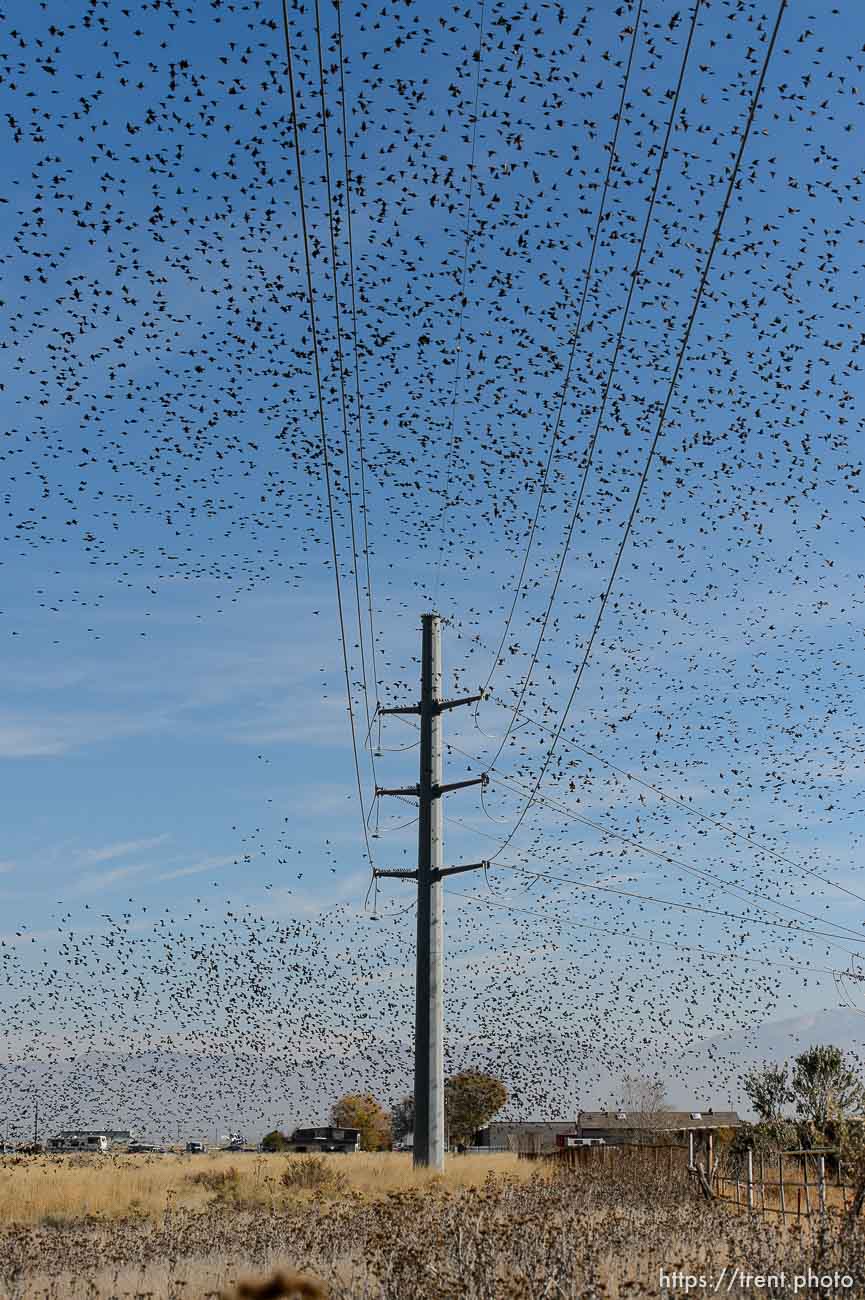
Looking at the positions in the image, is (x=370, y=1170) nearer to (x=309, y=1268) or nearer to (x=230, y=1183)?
(x=230, y=1183)

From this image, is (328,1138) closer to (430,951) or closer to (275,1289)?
(430,951)

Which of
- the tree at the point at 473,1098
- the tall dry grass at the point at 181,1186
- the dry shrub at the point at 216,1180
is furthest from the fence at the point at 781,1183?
the tree at the point at 473,1098

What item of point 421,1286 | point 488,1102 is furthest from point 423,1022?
point 488,1102

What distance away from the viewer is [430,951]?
2512 cm

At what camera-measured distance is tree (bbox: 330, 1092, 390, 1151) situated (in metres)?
130

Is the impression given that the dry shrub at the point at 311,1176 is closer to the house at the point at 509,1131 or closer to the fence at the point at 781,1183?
the fence at the point at 781,1183

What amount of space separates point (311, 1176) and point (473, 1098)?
89077mm

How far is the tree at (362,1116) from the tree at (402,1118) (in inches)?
84.1

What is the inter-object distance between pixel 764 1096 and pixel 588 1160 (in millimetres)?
16073

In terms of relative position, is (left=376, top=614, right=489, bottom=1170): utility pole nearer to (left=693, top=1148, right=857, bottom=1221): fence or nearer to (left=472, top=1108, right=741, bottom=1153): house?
(left=693, top=1148, right=857, bottom=1221): fence

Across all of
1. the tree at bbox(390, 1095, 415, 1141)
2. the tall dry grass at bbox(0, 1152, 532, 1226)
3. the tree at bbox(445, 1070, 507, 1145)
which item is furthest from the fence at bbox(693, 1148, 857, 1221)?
the tree at bbox(390, 1095, 415, 1141)

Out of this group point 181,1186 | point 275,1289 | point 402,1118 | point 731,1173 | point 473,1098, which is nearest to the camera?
point 275,1289

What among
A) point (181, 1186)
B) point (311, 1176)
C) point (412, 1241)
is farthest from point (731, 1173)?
point (412, 1241)

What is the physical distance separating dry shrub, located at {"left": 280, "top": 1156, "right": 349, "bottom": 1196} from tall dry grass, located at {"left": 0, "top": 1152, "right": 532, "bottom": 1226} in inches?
0.8
